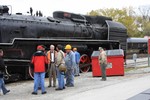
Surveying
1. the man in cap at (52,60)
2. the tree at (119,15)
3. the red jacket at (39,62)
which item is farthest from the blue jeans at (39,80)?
the tree at (119,15)

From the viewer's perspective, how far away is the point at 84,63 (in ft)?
66.9

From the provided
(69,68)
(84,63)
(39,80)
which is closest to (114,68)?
(84,63)

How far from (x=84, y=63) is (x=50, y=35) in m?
3.82

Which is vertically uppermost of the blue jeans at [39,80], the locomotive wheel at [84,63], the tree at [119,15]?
the tree at [119,15]

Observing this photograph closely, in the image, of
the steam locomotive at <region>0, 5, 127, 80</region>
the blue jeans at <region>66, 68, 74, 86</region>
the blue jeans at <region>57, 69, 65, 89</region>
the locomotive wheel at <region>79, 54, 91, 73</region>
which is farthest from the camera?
the locomotive wheel at <region>79, 54, 91, 73</region>

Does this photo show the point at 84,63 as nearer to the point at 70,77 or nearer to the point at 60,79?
the point at 70,77

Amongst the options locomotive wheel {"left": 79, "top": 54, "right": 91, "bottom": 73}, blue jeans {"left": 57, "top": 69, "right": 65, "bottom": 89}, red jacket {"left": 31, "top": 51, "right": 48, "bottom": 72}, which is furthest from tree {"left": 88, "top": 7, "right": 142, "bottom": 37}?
red jacket {"left": 31, "top": 51, "right": 48, "bottom": 72}

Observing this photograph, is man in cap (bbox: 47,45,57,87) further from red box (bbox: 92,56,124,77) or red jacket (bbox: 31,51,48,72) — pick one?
red box (bbox: 92,56,124,77)

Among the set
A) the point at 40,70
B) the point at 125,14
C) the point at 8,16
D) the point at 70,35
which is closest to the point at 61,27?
the point at 70,35

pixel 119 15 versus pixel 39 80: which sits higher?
pixel 119 15

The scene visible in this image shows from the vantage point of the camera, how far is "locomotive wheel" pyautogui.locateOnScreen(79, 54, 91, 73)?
2018cm

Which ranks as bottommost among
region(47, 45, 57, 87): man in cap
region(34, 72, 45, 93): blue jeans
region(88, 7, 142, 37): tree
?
region(34, 72, 45, 93): blue jeans

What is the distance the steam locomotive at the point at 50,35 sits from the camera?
14.9 metres

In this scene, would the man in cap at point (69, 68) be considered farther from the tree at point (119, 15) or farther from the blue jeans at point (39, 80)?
the tree at point (119, 15)
